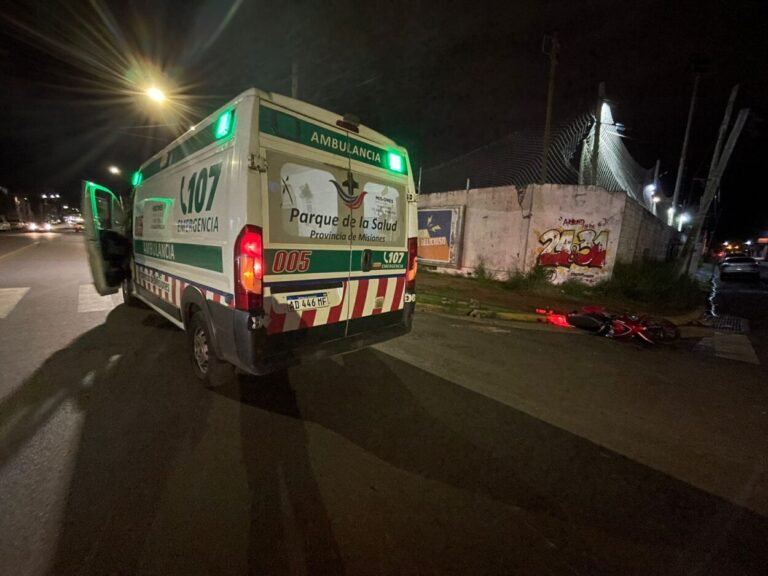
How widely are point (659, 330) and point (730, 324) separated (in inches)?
149

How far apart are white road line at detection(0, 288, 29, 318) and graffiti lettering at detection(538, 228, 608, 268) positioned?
1282cm

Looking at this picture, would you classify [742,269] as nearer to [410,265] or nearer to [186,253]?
[410,265]

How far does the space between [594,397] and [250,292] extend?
12.0 ft

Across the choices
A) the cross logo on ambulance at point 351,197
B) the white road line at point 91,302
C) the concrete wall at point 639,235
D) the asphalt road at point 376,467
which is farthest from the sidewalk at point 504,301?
the white road line at point 91,302

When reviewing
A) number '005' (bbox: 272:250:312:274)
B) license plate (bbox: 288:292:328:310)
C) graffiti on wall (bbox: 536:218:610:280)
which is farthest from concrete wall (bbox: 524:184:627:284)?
number '005' (bbox: 272:250:312:274)

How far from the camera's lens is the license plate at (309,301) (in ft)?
9.86

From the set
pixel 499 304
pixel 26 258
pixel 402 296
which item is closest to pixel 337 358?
pixel 402 296

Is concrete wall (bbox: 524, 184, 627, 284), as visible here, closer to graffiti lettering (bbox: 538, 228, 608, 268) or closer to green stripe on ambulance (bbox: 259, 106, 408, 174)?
graffiti lettering (bbox: 538, 228, 608, 268)

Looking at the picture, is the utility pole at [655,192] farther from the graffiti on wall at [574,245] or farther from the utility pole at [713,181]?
the graffiti on wall at [574,245]

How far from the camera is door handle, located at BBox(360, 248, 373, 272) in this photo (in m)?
3.56

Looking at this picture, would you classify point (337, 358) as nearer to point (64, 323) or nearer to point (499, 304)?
point (64, 323)

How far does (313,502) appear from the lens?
82.1 inches

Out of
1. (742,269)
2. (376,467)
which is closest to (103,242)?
(376,467)

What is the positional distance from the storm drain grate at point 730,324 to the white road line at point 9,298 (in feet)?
44.8
